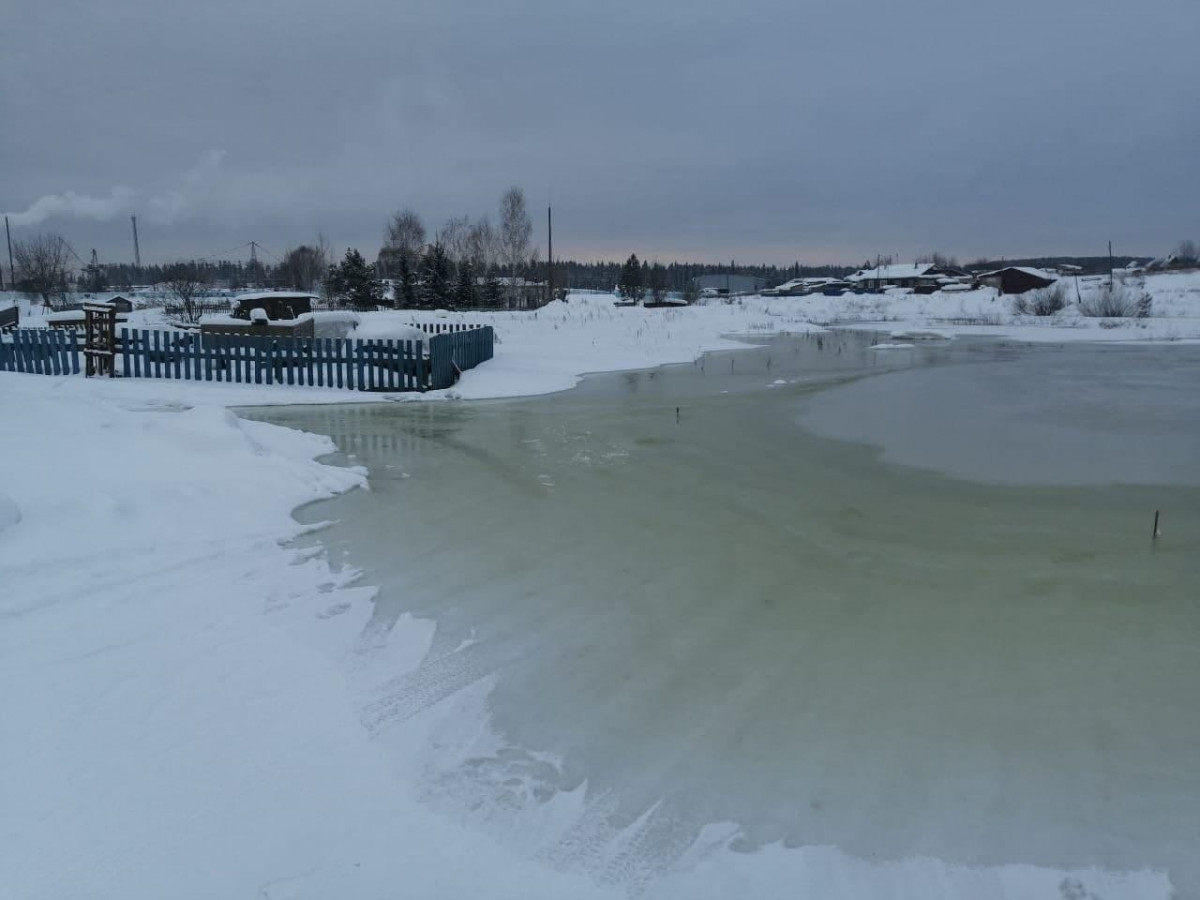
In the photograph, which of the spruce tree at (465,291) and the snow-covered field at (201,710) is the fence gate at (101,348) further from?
the spruce tree at (465,291)

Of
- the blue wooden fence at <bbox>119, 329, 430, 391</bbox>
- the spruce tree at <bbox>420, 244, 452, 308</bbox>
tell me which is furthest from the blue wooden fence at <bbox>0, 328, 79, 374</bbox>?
the spruce tree at <bbox>420, 244, 452, 308</bbox>

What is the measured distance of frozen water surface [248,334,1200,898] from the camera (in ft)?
Result: 11.7

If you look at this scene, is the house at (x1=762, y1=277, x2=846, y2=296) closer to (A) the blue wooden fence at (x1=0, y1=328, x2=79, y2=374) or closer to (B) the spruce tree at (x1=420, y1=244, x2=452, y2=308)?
(B) the spruce tree at (x1=420, y1=244, x2=452, y2=308)

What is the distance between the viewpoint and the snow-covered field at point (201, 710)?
3.22 metres

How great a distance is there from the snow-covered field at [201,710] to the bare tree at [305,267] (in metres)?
81.5

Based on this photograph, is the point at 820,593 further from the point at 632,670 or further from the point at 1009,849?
the point at 1009,849

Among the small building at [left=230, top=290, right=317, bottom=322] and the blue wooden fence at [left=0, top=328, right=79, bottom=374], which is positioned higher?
the small building at [left=230, top=290, right=317, bottom=322]

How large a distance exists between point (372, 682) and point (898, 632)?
3269 mm

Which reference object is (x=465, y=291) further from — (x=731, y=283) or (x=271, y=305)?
(x=731, y=283)

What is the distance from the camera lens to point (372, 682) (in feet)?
15.3

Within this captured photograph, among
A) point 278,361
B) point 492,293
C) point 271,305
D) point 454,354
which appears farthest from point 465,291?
point 278,361

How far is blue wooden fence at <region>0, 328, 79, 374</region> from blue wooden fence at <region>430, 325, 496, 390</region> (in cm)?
767

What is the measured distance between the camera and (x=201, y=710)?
4234 mm

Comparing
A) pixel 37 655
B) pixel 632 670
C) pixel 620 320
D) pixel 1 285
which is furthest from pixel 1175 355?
pixel 1 285
